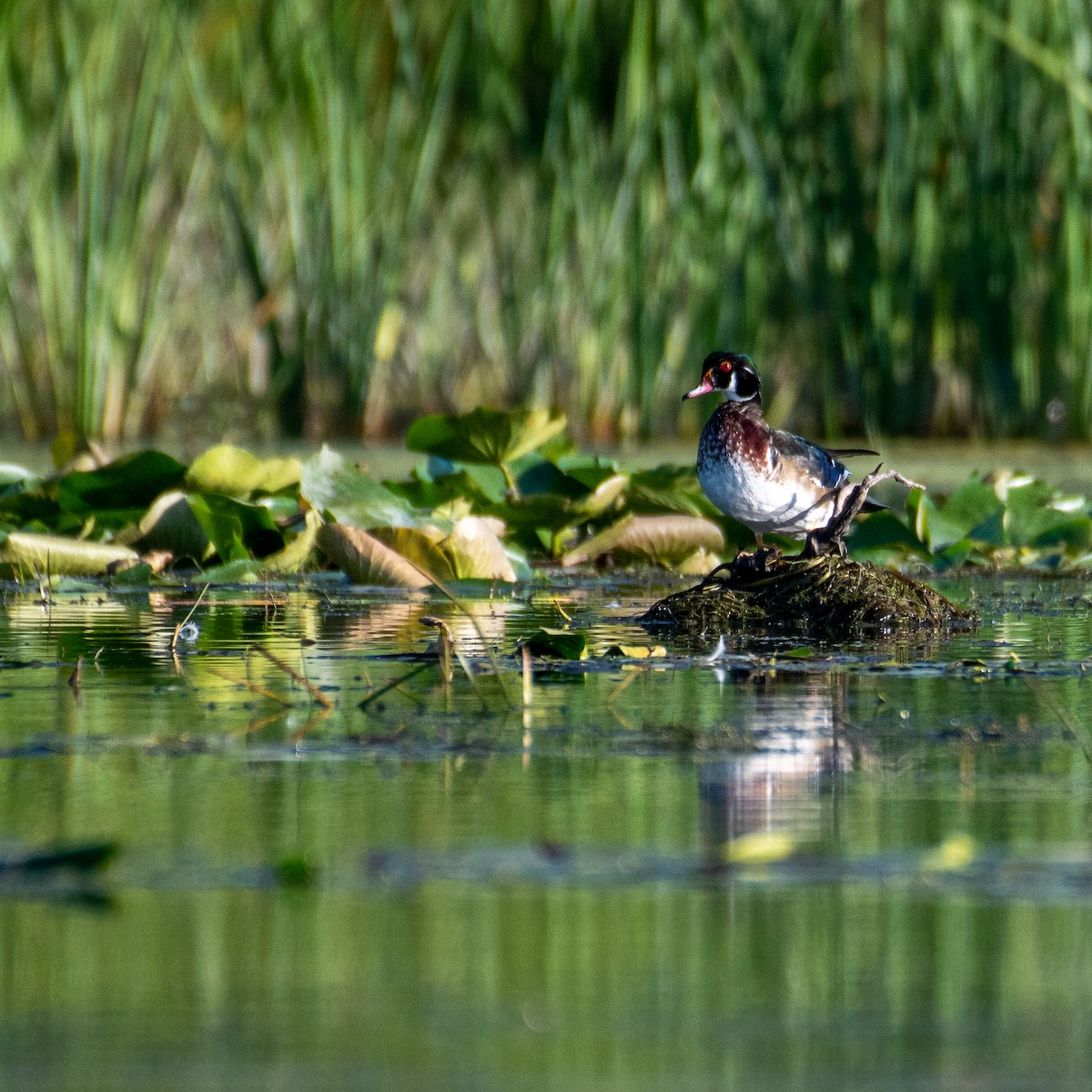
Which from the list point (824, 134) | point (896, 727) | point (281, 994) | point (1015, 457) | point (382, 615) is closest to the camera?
point (281, 994)

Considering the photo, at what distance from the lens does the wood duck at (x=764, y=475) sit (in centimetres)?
429

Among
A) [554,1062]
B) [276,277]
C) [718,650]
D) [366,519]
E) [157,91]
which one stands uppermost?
[157,91]

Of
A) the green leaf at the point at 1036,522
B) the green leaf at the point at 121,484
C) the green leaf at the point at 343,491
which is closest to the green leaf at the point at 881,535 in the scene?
the green leaf at the point at 1036,522

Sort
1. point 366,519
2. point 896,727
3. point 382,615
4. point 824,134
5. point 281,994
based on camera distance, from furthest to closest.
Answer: point 824,134 → point 366,519 → point 382,615 → point 896,727 → point 281,994

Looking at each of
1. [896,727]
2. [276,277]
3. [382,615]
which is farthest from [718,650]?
[276,277]

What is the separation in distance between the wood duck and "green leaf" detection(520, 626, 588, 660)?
0.95 metres

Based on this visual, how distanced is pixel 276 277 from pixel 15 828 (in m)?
7.21

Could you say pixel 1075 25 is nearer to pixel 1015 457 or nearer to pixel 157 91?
pixel 1015 457

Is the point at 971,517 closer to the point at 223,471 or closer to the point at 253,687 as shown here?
the point at 223,471

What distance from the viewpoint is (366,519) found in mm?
5105

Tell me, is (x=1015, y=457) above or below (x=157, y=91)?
below

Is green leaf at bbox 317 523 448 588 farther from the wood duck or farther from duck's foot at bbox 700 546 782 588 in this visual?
duck's foot at bbox 700 546 782 588

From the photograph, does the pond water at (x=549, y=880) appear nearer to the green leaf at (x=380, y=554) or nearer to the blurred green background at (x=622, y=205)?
the green leaf at (x=380, y=554)

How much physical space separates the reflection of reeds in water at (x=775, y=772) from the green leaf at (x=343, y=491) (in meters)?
2.26
